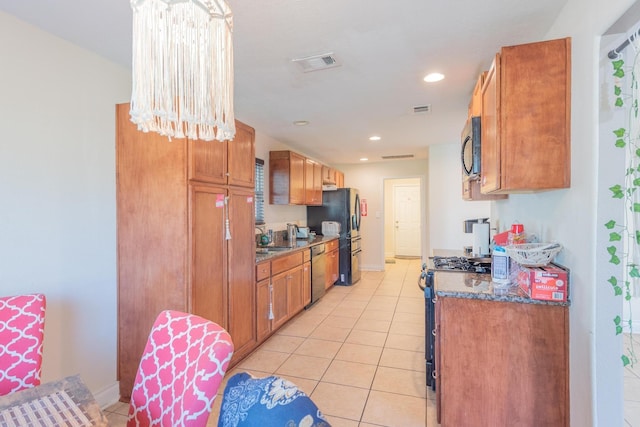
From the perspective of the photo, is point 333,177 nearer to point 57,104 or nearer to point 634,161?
point 57,104

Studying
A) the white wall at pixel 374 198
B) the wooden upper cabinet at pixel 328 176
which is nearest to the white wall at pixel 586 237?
the wooden upper cabinet at pixel 328 176

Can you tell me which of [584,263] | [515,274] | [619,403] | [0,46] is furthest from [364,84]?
[619,403]

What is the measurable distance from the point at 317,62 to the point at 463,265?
1850mm

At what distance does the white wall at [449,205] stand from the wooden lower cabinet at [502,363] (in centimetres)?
366

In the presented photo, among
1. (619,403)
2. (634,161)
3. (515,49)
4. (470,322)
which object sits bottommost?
(619,403)

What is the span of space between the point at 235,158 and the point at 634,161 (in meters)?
2.45

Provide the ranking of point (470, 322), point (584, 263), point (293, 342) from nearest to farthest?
point (584, 263) < point (470, 322) < point (293, 342)

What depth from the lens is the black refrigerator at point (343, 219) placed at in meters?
5.74

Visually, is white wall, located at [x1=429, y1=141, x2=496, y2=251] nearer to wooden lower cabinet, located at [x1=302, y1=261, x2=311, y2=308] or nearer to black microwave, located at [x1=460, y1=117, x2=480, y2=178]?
wooden lower cabinet, located at [x1=302, y1=261, x2=311, y2=308]

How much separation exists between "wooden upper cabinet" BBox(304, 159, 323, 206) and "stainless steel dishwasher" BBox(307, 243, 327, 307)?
867mm

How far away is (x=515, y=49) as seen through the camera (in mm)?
1656

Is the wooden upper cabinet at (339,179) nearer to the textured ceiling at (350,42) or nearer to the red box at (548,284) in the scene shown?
the textured ceiling at (350,42)

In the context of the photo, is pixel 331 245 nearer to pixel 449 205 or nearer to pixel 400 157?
pixel 449 205

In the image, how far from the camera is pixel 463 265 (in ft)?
8.41
